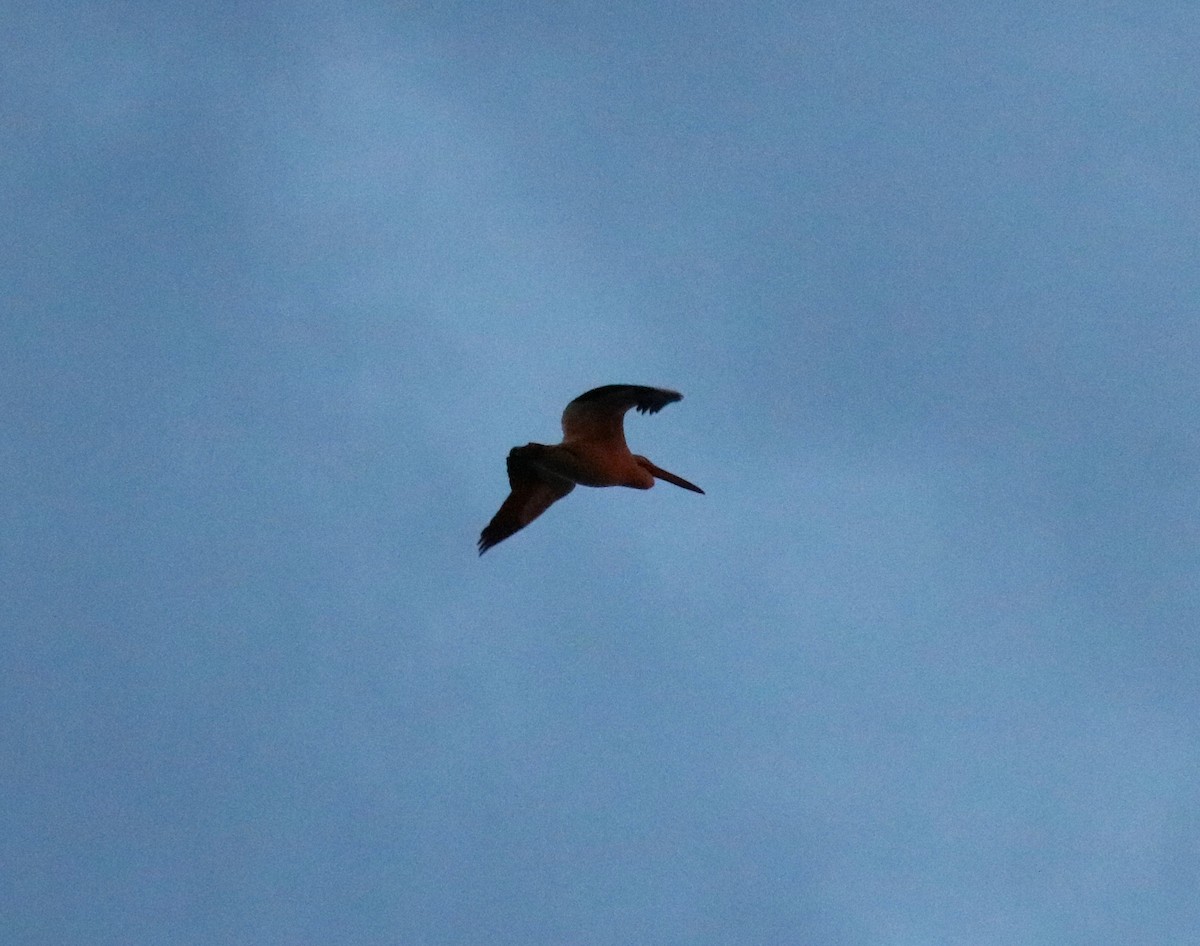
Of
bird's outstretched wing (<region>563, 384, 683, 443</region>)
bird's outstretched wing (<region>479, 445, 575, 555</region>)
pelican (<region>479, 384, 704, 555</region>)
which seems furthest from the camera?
bird's outstretched wing (<region>479, 445, 575, 555</region>)

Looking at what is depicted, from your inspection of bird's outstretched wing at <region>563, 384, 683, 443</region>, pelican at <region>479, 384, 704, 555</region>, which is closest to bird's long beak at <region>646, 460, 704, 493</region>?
pelican at <region>479, 384, 704, 555</region>

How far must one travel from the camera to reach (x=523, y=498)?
74.1 feet

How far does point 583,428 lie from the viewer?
69.5 feet

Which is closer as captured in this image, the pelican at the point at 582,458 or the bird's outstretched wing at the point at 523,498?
the pelican at the point at 582,458

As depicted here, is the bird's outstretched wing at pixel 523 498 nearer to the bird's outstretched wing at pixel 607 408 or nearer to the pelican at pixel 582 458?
the pelican at pixel 582 458

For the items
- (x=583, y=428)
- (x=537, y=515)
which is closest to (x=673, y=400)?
(x=583, y=428)

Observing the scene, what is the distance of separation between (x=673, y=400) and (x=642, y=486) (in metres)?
2.28

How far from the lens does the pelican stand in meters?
20.5

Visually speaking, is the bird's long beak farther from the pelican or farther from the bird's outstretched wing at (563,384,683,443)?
the bird's outstretched wing at (563,384,683,443)

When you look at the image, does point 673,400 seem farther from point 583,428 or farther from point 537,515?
point 537,515

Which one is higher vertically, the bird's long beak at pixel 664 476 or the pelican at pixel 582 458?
the bird's long beak at pixel 664 476

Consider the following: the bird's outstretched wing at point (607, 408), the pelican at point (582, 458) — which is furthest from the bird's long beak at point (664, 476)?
the bird's outstretched wing at point (607, 408)

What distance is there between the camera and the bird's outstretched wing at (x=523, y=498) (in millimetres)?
22109

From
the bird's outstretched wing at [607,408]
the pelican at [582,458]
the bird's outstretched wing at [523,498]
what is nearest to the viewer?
the bird's outstretched wing at [607,408]
